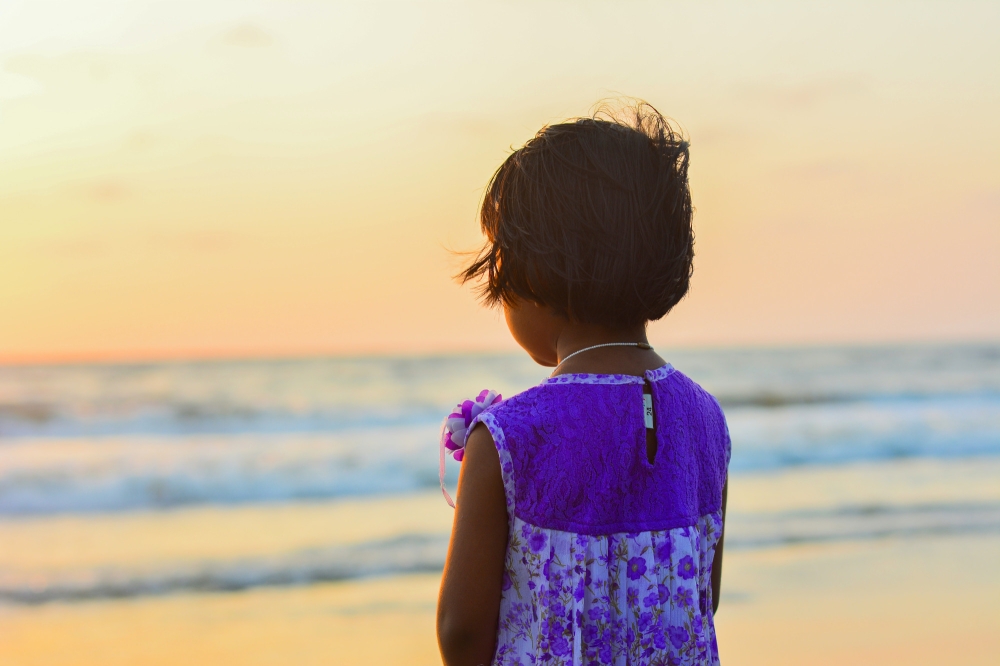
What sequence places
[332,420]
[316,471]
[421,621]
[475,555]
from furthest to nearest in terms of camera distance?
[332,420] < [316,471] < [421,621] < [475,555]

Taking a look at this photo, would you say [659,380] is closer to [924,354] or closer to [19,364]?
[19,364]

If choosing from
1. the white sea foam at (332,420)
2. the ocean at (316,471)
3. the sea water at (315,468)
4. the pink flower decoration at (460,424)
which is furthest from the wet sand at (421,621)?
the pink flower decoration at (460,424)

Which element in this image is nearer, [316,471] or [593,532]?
[593,532]

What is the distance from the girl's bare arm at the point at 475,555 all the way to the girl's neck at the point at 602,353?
0.17 metres

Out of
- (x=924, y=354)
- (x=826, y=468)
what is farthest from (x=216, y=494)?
(x=924, y=354)

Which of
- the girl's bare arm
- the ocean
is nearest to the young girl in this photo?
the girl's bare arm

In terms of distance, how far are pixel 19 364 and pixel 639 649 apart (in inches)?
814

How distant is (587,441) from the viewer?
3.98 feet

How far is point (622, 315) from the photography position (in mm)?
1299

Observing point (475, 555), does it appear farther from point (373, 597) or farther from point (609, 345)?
point (373, 597)

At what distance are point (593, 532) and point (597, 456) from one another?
101 millimetres

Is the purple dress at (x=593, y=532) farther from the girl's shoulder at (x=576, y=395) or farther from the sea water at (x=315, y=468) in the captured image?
the sea water at (x=315, y=468)

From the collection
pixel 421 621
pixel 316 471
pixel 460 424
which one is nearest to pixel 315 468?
pixel 316 471

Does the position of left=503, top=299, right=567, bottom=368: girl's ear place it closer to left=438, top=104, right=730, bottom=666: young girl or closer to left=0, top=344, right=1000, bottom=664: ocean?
left=438, top=104, right=730, bottom=666: young girl
